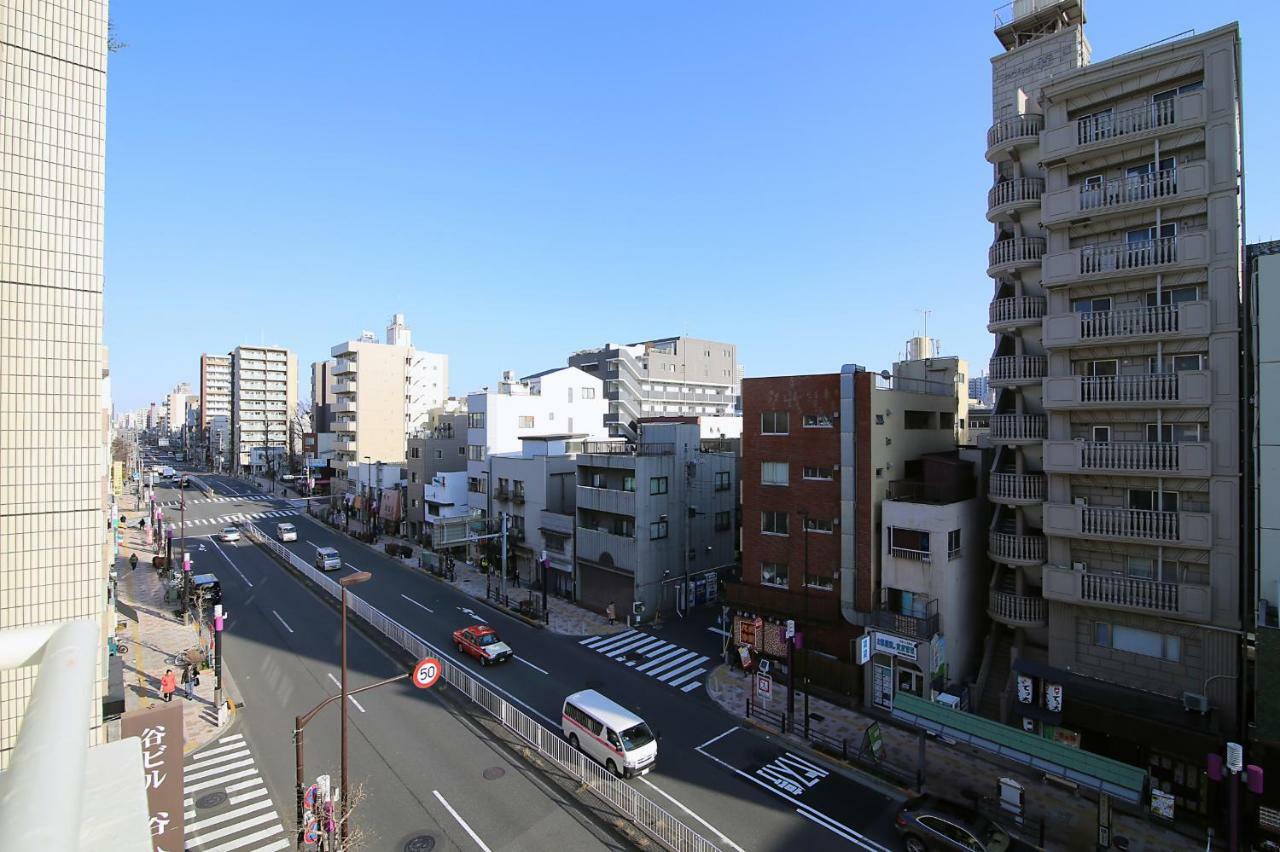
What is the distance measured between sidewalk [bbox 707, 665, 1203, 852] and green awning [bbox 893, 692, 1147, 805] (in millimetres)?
1191

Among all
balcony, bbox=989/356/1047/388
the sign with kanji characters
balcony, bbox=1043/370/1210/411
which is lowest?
the sign with kanji characters

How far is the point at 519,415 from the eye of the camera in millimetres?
53688

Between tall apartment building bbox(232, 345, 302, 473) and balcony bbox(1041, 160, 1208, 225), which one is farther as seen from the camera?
tall apartment building bbox(232, 345, 302, 473)

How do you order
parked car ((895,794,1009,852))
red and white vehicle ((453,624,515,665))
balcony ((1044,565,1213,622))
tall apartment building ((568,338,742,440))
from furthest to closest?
tall apartment building ((568,338,742,440)) < red and white vehicle ((453,624,515,665)) < balcony ((1044,565,1213,622)) < parked car ((895,794,1009,852))

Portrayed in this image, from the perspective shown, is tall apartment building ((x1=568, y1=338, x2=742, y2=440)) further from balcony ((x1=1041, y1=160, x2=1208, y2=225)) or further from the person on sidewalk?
the person on sidewalk

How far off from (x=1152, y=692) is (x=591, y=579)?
89.5 feet

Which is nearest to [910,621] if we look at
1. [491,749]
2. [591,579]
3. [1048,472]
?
[1048,472]

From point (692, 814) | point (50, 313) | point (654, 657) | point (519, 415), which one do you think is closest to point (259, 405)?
point (519, 415)

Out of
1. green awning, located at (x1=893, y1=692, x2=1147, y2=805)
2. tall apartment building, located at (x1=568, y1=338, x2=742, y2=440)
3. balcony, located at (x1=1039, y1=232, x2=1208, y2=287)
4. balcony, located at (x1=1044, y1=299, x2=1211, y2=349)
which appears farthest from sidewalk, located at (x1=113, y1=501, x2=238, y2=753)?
tall apartment building, located at (x1=568, y1=338, x2=742, y2=440)

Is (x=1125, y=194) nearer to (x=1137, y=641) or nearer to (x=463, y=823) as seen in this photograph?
(x=1137, y=641)

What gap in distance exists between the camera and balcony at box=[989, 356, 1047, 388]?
2581 centimetres

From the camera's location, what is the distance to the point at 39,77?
9797 mm

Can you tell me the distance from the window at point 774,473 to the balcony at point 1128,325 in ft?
38.0

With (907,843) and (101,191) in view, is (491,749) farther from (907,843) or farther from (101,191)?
(101,191)
